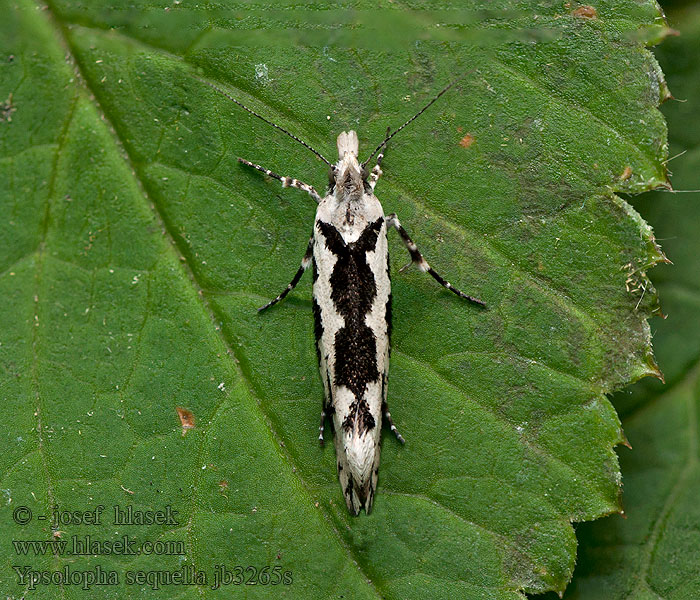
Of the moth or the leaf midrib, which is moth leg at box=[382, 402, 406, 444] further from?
the leaf midrib

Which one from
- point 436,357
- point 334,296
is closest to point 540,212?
point 436,357

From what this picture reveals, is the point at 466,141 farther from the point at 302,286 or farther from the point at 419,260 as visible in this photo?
the point at 302,286

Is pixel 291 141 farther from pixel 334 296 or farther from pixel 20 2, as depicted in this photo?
pixel 20 2

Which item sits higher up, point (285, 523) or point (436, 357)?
point (436, 357)

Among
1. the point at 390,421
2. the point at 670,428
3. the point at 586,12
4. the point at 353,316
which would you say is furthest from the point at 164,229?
the point at 670,428
